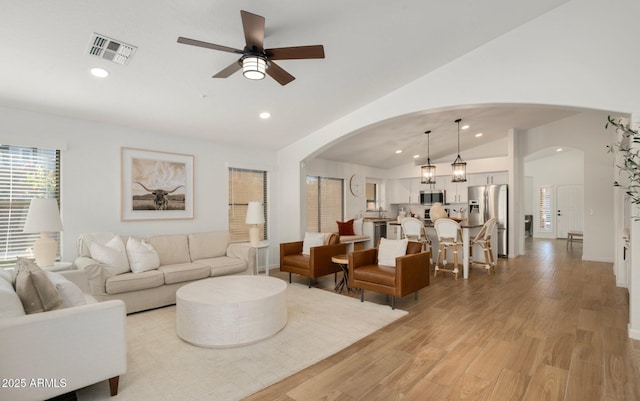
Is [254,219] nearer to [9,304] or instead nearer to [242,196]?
[242,196]

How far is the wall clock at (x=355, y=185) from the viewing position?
332 inches

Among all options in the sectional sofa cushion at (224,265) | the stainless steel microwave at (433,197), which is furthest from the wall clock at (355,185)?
the sectional sofa cushion at (224,265)

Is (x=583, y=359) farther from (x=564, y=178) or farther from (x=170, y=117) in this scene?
(x=564, y=178)

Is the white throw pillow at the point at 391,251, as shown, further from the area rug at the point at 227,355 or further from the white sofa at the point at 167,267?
the white sofa at the point at 167,267

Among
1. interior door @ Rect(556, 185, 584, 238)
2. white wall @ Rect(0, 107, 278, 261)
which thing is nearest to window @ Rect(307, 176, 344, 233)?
white wall @ Rect(0, 107, 278, 261)

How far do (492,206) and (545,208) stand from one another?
5.33 meters

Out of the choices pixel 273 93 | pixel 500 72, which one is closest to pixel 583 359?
pixel 500 72

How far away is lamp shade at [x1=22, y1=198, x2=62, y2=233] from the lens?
10.4 feet

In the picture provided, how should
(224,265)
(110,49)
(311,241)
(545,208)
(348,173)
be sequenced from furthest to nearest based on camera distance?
(545,208) → (348,173) → (311,241) → (224,265) → (110,49)

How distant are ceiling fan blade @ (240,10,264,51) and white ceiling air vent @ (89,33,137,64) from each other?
1.29m

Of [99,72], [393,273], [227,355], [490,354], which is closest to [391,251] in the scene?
[393,273]

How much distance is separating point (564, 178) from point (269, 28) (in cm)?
1232

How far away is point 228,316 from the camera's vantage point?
282cm

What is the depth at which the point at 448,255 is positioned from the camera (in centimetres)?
663
